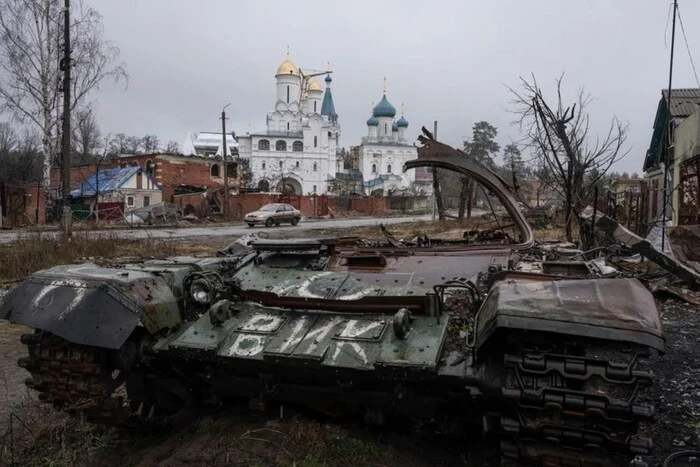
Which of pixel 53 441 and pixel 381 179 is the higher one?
pixel 381 179

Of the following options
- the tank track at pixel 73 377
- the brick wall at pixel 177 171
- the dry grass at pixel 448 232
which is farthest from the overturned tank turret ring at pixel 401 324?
the brick wall at pixel 177 171

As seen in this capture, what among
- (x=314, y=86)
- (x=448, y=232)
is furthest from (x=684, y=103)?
(x=314, y=86)

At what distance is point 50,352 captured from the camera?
3.79 meters

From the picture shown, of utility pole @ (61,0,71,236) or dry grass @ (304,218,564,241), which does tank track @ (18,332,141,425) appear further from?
utility pole @ (61,0,71,236)

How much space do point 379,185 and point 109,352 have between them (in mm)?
75733

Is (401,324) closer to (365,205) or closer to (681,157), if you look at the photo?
(681,157)

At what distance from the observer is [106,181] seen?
3841 cm

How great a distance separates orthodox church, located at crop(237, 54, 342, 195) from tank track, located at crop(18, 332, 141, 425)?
2561 inches

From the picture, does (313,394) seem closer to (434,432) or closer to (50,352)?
(434,432)

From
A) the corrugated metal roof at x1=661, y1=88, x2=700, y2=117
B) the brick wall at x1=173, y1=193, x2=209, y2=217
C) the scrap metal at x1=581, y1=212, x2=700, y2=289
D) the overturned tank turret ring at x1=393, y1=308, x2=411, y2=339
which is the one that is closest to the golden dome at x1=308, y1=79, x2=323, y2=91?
the brick wall at x1=173, y1=193, x2=209, y2=217

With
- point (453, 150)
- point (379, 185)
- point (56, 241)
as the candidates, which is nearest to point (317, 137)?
point (379, 185)

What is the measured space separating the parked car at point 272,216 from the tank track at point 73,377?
25725 mm

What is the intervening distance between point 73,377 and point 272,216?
26485mm

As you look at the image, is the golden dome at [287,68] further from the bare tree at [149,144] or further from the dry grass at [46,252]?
the dry grass at [46,252]
